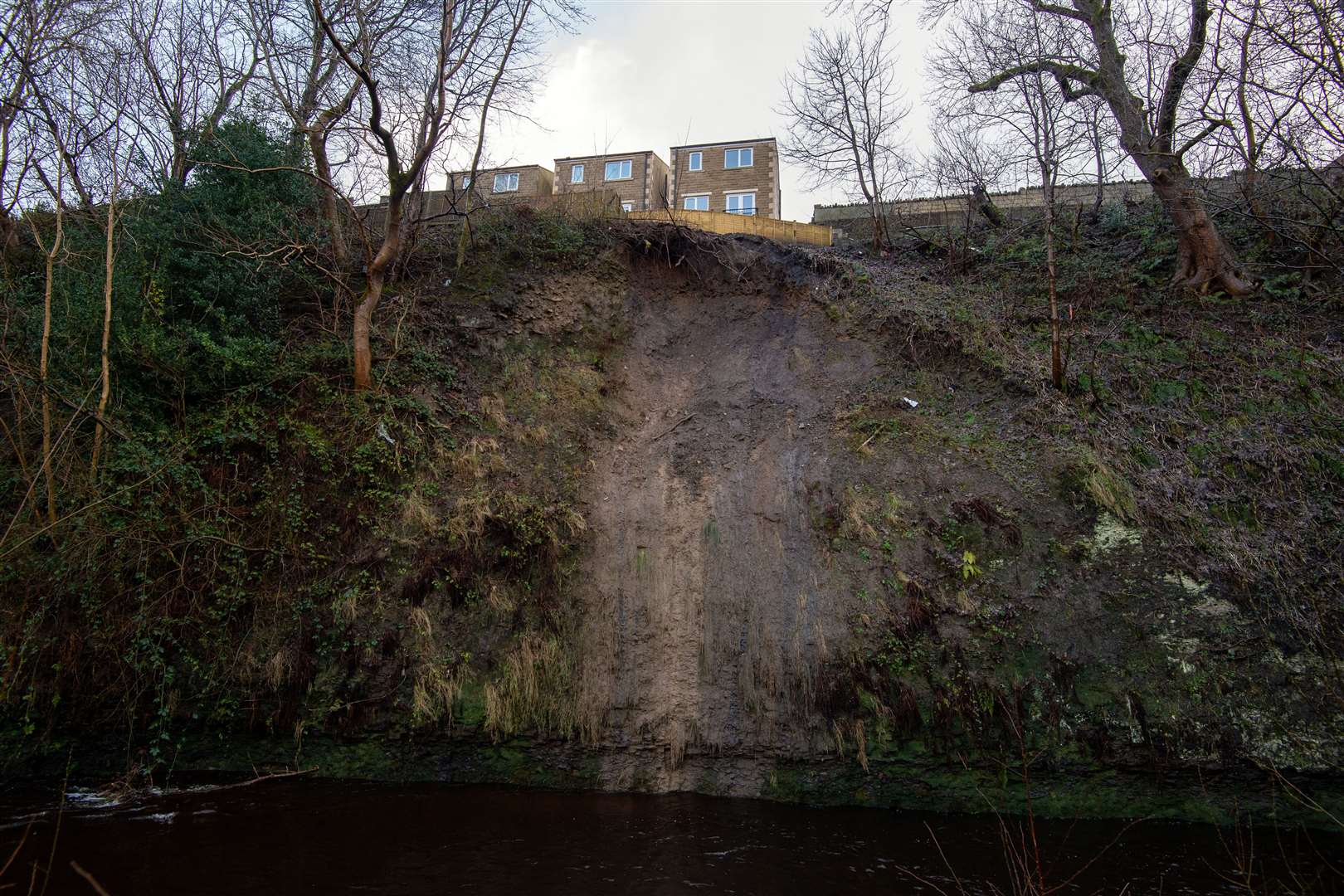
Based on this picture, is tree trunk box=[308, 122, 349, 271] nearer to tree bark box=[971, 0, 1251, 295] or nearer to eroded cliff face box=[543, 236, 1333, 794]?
eroded cliff face box=[543, 236, 1333, 794]

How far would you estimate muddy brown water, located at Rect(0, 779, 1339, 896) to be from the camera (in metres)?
6.22

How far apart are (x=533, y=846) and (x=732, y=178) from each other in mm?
28303

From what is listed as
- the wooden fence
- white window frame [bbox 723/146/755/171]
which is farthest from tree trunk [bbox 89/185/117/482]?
white window frame [bbox 723/146/755/171]

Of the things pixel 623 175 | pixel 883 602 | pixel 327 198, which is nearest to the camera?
pixel 883 602

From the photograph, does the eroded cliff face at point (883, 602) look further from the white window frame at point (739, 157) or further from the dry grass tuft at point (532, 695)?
the white window frame at point (739, 157)

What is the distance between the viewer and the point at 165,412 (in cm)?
1012

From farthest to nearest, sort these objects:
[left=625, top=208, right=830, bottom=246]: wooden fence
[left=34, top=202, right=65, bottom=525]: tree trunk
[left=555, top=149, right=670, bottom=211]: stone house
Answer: [left=555, top=149, right=670, bottom=211]: stone house < [left=625, top=208, right=830, bottom=246]: wooden fence < [left=34, top=202, right=65, bottom=525]: tree trunk

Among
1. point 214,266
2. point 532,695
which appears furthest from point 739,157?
point 532,695

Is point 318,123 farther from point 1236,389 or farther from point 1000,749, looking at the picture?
point 1236,389

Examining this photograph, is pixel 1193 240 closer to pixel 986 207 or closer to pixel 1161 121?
pixel 1161 121

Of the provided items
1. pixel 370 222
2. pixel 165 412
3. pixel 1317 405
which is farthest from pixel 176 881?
pixel 1317 405

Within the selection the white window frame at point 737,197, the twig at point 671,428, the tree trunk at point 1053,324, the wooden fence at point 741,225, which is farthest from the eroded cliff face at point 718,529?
the white window frame at point 737,197

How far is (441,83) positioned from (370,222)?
5.98 m

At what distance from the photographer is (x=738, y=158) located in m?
30.2
